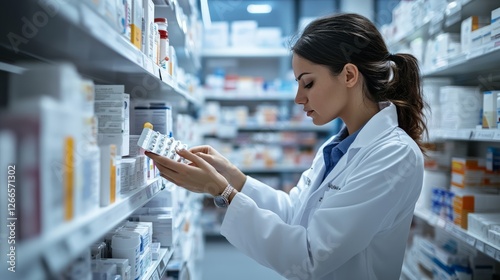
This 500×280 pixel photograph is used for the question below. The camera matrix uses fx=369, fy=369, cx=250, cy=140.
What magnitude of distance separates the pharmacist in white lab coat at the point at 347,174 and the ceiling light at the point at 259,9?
430 centimetres

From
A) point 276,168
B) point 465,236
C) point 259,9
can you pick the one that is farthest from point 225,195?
point 259,9

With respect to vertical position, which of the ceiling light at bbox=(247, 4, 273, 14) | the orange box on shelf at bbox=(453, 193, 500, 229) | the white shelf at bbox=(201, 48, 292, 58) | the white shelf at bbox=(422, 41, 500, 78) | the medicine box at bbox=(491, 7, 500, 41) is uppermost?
the ceiling light at bbox=(247, 4, 273, 14)

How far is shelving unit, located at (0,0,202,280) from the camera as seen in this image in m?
0.61

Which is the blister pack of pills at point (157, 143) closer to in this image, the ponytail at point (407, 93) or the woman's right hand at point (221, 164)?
the woman's right hand at point (221, 164)

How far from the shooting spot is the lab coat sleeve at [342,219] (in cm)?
121

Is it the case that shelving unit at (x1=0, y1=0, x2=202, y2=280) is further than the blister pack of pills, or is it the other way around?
the blister pack of pills

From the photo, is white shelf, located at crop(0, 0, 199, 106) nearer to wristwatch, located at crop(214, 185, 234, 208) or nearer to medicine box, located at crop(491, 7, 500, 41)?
wristwatch, located at crop(214, 185, 234, 208)

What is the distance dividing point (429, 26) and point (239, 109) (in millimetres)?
2767

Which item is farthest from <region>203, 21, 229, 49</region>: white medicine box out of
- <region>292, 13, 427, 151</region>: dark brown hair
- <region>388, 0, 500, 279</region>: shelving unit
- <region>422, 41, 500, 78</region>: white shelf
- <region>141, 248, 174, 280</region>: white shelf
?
<region>141, 248, 174, 280</region>: white shelf

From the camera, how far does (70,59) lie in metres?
1.26

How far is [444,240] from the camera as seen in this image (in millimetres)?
2574

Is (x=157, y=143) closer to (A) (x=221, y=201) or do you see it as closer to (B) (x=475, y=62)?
(A) (x=221, y=201)

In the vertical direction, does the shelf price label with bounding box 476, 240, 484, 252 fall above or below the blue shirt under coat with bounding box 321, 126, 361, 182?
below

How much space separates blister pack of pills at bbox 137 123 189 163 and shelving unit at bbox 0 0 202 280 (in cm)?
14
